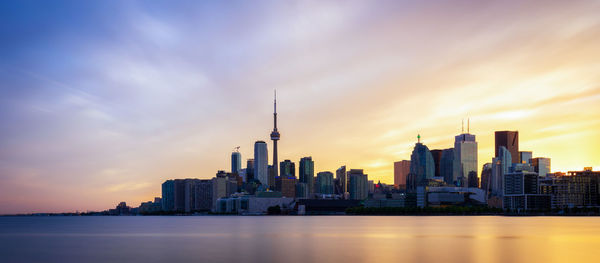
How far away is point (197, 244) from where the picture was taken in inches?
4353

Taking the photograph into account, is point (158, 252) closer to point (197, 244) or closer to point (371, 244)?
point (197, 244)

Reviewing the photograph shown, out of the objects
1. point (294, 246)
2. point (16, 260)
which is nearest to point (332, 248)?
point (294, 246)

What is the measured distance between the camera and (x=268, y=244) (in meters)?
109

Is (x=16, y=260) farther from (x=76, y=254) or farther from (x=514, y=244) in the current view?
(x=514, y=244)

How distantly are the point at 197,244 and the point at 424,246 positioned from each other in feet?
132

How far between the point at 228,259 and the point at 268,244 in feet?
90.5

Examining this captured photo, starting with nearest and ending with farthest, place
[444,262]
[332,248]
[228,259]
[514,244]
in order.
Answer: [444,262] → [228,259] → [332,248] → [514,244]

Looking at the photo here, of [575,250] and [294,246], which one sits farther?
[294,246]

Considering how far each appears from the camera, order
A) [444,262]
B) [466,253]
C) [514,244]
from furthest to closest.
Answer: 1. [514,244]
2. [466,253]
3. [444,262]

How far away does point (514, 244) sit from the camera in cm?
10706

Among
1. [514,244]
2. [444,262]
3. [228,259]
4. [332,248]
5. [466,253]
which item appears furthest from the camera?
[514,244]

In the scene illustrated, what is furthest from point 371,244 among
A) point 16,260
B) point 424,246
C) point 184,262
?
point 16,260

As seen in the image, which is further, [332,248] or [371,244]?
[371,244]

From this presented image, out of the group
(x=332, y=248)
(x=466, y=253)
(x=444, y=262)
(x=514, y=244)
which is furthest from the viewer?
(x=514, y=244)
